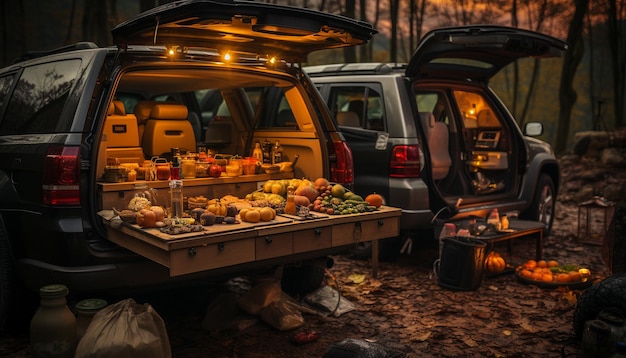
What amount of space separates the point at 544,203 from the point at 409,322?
4185mm

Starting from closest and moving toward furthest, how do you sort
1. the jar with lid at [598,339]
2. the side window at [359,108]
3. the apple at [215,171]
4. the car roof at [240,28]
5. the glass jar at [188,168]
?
the jar with lid at [598,339] → the car roof at [240,28] → the glass jar at [188,168] → the apple at [215,171] → the side window at [359,108]

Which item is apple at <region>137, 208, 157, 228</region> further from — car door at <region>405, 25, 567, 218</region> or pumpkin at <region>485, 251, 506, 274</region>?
pumpkin at <region>485, 251, 506, 274</region>

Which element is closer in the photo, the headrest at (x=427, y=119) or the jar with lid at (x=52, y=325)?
the jar with lid at (x=52, y=325)

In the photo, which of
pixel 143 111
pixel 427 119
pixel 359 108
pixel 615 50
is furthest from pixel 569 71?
pixel 143 111

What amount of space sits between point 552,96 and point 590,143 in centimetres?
3073

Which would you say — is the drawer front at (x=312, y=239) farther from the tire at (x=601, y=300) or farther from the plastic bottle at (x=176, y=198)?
the tire at (x=601, y=300)

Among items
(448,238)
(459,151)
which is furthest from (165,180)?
(459,151)

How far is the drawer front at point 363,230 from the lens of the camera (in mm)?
3945

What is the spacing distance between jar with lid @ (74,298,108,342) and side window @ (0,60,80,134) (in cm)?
111

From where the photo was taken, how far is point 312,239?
3.81 metres

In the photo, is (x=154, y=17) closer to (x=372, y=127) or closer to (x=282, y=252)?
(x=282, y=252)

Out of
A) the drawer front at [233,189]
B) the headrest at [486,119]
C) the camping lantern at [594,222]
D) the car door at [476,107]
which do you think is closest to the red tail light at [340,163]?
the drawer front at [233,189]

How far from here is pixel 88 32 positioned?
16703 mm

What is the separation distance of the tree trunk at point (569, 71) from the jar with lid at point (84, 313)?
15.0 meters
